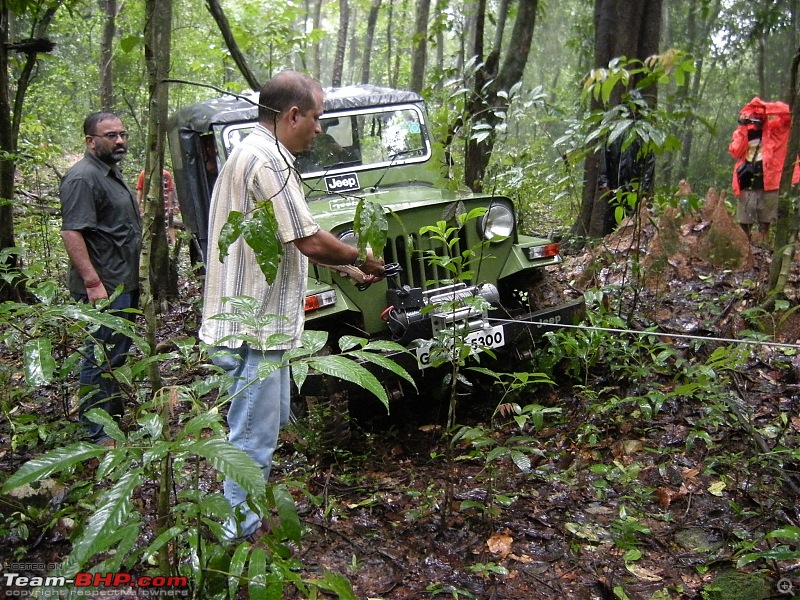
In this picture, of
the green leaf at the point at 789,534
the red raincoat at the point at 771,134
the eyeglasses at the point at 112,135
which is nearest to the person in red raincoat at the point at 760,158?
the red raincoat at the point at 771,134

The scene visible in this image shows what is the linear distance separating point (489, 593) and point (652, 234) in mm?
4743

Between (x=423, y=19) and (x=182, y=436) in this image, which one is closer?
(x=182, y=436)

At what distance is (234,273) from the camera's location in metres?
2.47

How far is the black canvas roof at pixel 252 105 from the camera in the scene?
4746 millimetres

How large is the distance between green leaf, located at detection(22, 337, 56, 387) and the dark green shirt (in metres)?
1.75

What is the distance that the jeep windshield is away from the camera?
474 centimetres

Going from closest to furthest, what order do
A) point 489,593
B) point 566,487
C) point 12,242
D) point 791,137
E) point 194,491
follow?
point 194,491 → point 489,593 → point 566,487 → point 791,137 → point 12,242

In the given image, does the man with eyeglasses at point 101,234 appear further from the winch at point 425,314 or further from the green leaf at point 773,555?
the green leaf at point 773,555

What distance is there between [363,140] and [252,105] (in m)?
0.86

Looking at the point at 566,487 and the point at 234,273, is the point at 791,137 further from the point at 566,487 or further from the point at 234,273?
the point at 234,273

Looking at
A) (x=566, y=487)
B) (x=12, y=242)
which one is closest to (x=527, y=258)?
(x=566, y=487)
